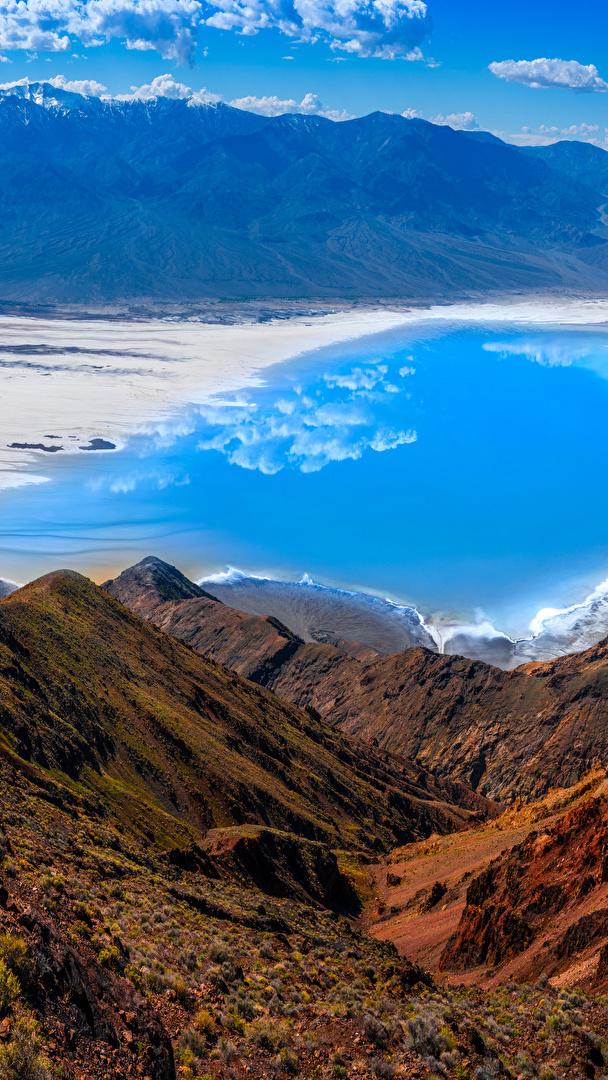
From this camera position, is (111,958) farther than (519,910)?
No

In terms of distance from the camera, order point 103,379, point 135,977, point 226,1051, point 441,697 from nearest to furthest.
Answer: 1. point 226,1051
2. point 135,977
3. point 441,697
4. point 103,379

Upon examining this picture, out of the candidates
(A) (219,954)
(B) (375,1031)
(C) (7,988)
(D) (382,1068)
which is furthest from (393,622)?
(C) (7,988)

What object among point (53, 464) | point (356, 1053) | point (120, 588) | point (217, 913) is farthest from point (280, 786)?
point (53, 464)

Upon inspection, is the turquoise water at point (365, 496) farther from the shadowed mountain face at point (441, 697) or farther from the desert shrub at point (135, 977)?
the desert shrub at point (135, 977)

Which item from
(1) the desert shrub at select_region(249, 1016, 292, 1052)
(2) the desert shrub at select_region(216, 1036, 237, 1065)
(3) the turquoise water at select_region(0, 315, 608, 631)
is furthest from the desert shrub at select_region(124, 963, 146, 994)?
(3) the turquoise water at select_region(0, 315, 608, 631)

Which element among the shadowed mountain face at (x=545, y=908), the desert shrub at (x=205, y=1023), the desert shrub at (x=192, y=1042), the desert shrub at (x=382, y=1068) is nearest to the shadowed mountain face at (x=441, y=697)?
the shadowed mountain face at (x=545, y=908)

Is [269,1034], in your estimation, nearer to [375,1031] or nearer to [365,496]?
[375,1031]

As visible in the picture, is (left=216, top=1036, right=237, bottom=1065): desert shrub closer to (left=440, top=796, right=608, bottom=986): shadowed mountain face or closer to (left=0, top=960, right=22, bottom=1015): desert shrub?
(left=0, top=960, right=22, bottom=1015): desert shrub
